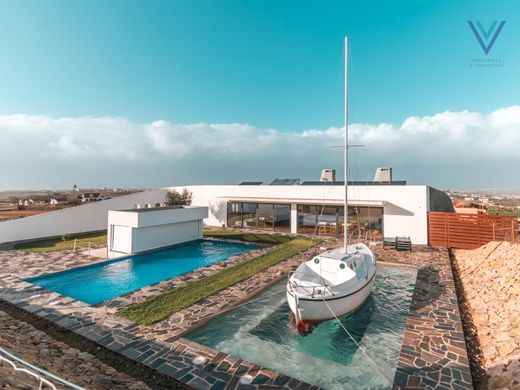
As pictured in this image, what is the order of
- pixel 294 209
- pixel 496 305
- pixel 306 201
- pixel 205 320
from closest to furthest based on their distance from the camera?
pixel 205 320, pixel 496 305, pixel 306 201, pixel 294 209

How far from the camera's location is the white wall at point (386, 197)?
57.4ft

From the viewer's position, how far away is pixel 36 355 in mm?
5527

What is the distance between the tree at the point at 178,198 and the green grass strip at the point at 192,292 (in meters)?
14.1

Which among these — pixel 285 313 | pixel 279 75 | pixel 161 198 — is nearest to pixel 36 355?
pixel 285 313

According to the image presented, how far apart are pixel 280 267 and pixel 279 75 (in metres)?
23.2

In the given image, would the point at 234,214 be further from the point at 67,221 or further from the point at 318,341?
the point at 318,341

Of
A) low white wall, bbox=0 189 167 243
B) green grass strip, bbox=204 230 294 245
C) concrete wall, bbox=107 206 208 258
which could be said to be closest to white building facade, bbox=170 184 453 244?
green grass strip, bbox=204 230 294 245

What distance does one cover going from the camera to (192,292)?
9.52 metres

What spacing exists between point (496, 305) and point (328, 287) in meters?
5.74

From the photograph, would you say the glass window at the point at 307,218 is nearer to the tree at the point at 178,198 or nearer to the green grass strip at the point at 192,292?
the green grass strip at the point at 192,292

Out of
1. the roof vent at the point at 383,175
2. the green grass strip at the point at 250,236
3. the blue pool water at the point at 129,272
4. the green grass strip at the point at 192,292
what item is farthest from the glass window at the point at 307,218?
the green grass strip at the point at 192,292

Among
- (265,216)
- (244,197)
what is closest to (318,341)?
(265,216)

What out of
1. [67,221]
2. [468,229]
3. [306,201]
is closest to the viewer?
[468,229]

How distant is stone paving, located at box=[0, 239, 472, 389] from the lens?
16.6 feet
